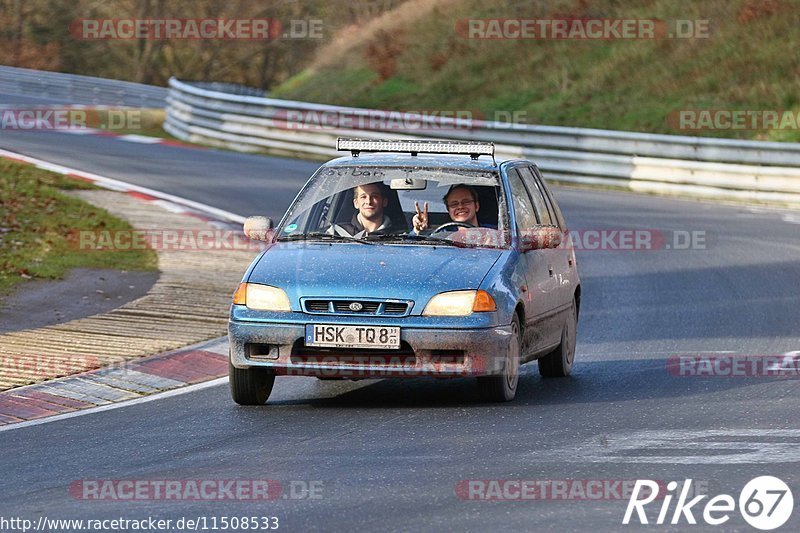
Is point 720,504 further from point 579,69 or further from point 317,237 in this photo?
point 579,69

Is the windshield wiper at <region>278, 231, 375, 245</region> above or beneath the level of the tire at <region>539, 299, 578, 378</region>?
above

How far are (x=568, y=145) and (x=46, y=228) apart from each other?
11815 mm

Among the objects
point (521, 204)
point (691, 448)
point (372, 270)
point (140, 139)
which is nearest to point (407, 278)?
point (372, 270)

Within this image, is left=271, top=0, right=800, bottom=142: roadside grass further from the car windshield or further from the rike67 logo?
the rike67 logo

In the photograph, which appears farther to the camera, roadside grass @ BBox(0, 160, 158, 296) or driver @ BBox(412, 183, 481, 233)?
roadside grass @ BBox(0, 160, 158, 296)

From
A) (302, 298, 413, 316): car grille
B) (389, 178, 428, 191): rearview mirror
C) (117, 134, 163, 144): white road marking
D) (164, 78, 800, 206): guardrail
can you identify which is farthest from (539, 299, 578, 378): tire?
(117, 134, 163, 144): white road marking

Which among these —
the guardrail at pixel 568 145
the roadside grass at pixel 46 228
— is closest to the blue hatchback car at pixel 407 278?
the roadside grass at pixel 46 228

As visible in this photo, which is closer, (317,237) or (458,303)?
(458,303)

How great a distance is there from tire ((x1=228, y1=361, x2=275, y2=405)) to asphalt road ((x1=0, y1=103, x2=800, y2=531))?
0.27ft

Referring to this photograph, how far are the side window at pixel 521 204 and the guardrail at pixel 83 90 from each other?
2990 centimetres

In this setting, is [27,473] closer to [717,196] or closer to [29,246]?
[29,246]

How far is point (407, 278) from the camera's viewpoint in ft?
30.5

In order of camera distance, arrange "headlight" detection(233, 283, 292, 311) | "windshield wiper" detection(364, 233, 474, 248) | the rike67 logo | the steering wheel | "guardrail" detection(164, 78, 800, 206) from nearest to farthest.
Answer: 1. the rike67 logo
2. "headlight" detection(233, 283, 292, 311)
3. "windshield wiper" detection(364, 233, 474, 248)
4. the steering wheel
5. "guardrail" detection(164, 78, 800, 206)

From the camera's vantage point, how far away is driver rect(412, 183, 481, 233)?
1033 cm
